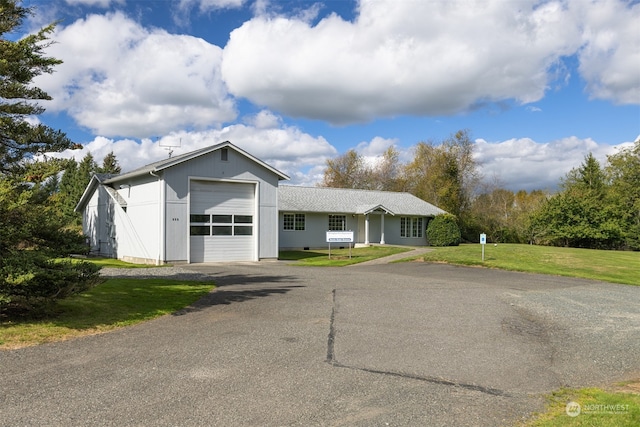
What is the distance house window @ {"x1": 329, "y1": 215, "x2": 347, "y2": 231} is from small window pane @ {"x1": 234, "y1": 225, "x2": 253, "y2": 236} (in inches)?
439

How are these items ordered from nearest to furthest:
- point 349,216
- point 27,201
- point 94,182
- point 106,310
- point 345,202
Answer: point 27,201, point 106,310, point 94,182, point 349,216, point 345,202

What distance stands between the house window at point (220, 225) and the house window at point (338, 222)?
11341 mm

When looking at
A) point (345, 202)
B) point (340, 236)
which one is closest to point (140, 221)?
point (340, 236)

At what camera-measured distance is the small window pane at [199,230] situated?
22.3 m

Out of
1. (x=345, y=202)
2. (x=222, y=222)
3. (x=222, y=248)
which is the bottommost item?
(x=222, y=248)

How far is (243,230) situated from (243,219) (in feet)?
1.74

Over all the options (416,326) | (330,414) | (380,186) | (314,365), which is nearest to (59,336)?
(314,365)

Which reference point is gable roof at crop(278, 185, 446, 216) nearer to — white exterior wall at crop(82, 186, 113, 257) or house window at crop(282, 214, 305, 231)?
house window at crop(282, 214, 305, 231)

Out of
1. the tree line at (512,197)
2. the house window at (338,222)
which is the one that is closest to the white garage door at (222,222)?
the house window at (338,222)

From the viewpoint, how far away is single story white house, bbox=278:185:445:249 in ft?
107

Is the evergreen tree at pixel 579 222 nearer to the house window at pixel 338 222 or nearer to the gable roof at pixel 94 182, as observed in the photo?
the house window at pixel 338 222

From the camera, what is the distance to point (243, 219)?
23672 millimetres

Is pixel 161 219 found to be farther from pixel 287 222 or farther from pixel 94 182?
pixel 287 222

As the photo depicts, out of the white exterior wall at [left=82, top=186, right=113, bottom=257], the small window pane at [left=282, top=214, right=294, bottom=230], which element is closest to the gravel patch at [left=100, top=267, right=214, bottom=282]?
the white exterior wall at [left=82, top=186, right=113, bottom=257]
